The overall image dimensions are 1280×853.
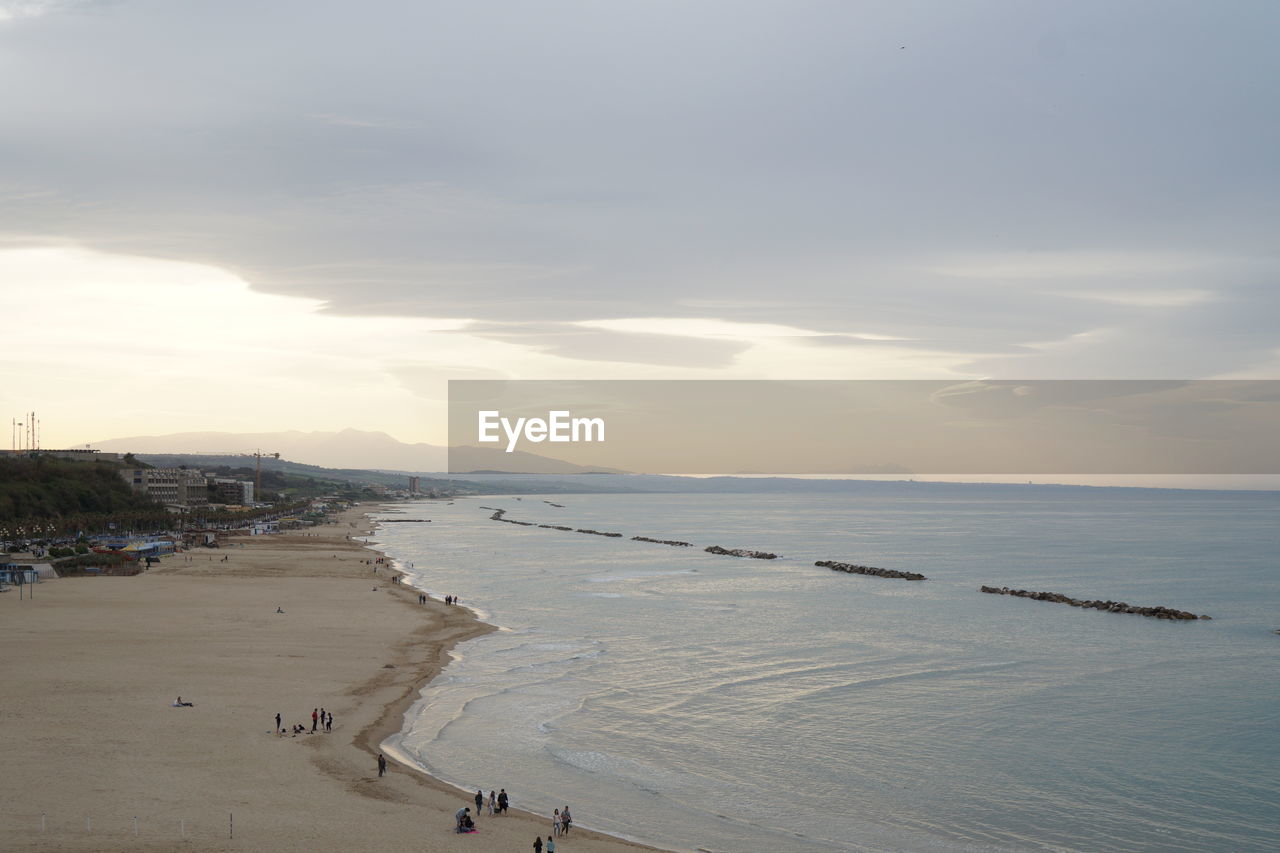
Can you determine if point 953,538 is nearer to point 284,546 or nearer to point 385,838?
point 284,546

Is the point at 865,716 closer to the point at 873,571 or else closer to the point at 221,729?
the point at 221,729

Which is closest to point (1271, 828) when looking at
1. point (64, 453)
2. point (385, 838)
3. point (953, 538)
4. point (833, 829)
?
point (833, 829)

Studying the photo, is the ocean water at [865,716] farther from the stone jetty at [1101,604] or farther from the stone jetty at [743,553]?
the stone jetty at [743,553]

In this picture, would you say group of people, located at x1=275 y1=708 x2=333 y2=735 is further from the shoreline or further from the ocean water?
the ocean water

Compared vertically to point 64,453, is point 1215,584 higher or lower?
lower

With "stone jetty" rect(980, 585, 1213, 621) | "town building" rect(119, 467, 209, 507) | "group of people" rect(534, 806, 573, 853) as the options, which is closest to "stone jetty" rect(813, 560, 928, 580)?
"stone jetty" rect(980, 585, 1213, 621)

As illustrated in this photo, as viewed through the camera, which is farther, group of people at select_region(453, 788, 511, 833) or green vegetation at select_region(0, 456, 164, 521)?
green vegetation at select_region(0, 456, 164, 521)

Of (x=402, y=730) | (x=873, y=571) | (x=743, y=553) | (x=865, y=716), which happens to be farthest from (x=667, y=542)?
(x=402, y=730)
